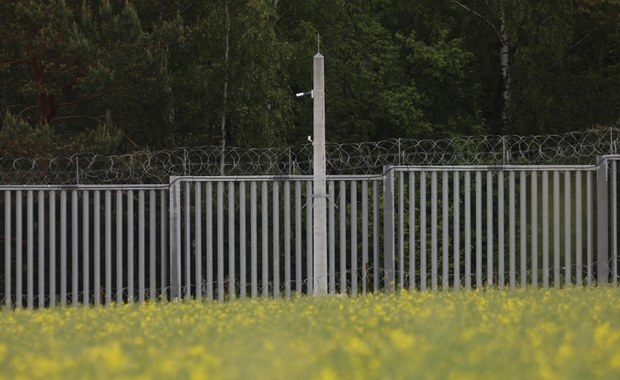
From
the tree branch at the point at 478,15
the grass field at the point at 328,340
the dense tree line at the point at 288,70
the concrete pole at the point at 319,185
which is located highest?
the tree branch at the point at 478,15

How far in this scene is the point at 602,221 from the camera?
1673 cm

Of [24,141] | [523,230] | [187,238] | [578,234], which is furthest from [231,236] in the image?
[24,141]

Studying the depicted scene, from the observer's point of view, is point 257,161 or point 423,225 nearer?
point 423,225

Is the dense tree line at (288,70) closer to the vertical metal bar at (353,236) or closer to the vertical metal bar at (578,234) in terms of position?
the vertical metal bar at (353,236)

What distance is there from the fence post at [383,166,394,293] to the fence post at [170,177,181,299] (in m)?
2.59

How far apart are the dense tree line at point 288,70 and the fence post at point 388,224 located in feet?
30.3

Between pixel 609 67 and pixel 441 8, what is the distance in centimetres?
544

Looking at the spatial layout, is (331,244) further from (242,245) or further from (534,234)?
(534,234)

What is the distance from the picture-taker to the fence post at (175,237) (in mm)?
15992

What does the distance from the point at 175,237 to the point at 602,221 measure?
553 cm

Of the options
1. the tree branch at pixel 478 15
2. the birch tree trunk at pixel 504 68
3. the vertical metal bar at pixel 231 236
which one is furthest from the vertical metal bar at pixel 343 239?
the tree branch at pixel 478 15

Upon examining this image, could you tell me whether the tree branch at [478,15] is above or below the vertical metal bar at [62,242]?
above

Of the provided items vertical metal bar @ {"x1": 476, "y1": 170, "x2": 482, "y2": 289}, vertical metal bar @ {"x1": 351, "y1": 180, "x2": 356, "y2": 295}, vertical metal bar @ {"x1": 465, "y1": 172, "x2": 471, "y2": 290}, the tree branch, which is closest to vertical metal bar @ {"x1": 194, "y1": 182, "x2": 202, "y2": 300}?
vertical metal bar @ {"x1": 351, "y1": 180, "x2": 356, "y2": 295}

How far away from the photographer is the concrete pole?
14820mm
